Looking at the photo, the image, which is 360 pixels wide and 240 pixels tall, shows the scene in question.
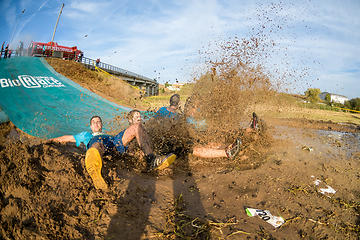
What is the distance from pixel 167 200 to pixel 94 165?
1201 millimetres

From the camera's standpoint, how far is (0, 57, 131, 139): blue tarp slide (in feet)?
20.3

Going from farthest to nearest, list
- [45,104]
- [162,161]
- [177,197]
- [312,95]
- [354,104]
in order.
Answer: [312,95]
[354,104]
[45,104]
[162,161]
[177,197]

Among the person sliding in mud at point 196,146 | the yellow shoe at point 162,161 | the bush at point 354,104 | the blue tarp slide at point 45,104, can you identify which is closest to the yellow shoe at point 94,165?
the yellow shoe at point 162,161

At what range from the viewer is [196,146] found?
15.9ft

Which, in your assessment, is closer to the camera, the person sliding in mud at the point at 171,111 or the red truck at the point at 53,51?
the person sliding in mud at the point at 171,111

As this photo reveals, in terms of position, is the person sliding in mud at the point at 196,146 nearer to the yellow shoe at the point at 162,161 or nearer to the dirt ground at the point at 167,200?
the dirt ground at the point at 167,200

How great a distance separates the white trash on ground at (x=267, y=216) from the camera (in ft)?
8.05

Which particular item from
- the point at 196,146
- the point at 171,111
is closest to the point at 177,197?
the point at 196,146

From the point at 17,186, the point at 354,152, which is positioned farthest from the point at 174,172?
the point at 354,152

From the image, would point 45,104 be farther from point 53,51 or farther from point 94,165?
point 53,51

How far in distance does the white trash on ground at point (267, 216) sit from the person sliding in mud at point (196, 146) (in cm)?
161

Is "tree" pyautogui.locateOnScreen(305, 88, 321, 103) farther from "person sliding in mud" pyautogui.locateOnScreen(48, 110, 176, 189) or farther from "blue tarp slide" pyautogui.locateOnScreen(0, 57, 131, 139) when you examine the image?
"person sliding in mud" pyautogui.locateOnScreen(48, 110, 176, 189)

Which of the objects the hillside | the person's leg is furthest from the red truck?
the person's leg

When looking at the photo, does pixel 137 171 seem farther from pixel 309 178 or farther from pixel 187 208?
pixel 309 178
